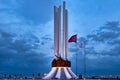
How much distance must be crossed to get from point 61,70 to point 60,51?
208 inches

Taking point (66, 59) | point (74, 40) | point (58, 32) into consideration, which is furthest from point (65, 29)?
point (74, 40)

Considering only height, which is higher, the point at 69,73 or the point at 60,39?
the point at 60,39

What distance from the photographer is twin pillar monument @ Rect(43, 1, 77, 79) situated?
306 ft

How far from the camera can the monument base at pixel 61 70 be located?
9275cm

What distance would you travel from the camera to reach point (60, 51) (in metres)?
95.1

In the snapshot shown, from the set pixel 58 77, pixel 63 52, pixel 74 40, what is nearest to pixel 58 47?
pixel 63 52

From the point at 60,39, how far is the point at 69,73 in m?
9.45

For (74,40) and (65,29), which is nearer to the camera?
(74,40)

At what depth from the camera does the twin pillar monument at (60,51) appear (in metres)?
93.2

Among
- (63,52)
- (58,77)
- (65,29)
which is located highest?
(65,29)

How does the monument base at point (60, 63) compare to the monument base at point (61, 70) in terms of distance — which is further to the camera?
the monument base at point (60, 63)

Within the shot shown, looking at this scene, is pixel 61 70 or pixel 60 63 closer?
pixel 61 70

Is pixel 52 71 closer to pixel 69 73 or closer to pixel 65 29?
pixel 69 73

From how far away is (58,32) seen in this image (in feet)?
315
